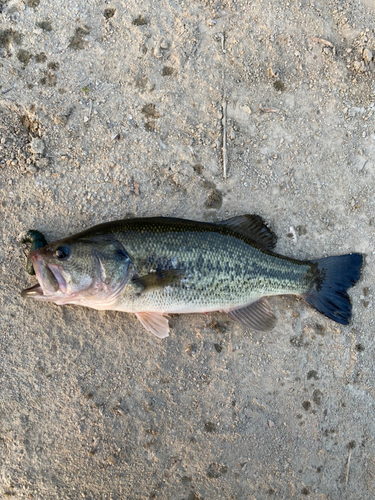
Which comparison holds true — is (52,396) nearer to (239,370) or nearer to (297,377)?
(239,370)

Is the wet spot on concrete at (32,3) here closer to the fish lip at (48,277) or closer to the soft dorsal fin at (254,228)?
the fish lip at (48,277)

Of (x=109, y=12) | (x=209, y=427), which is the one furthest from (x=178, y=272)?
(x=109, y=12)

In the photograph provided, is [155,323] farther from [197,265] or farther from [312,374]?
[312,374]

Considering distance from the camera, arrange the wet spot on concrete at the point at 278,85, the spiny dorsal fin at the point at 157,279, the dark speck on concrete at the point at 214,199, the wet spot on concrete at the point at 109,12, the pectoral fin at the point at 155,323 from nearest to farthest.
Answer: the spiny dorsal fin at the point at 157,279 → the pectoral fin at the point at 155,323 → the wet spot on concrete at the point at 109,12 → the dark speck on concrete at the point at 214,199 → the wet spot on concrete at the point at 278,85

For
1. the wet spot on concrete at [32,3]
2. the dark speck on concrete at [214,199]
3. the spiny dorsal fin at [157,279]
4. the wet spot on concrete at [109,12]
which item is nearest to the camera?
the spiny dorsal fin at [157,279]

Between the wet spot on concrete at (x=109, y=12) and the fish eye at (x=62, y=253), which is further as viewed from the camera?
A: the wet spot on concrete at (x=109, y=12)

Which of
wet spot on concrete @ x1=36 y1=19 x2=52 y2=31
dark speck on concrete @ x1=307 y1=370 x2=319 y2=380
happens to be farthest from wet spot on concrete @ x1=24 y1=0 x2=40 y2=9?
dark speck on concrete @ x1=307 y1=370 x2=319 y2=380

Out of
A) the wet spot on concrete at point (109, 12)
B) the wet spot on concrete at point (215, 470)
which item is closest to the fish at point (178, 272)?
the wet spot on concrete at point (215, 470)
